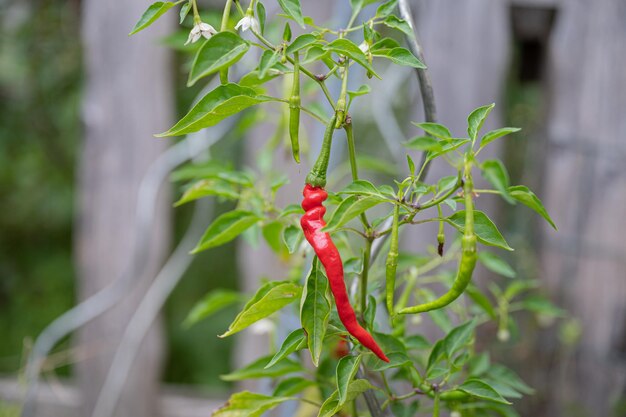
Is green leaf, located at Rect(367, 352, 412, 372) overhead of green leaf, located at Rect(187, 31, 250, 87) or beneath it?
beneath

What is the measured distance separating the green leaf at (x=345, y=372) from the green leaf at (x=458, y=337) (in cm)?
12

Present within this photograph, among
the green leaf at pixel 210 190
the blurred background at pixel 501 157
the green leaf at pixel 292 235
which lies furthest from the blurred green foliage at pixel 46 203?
the green leaf at pixel 292 235

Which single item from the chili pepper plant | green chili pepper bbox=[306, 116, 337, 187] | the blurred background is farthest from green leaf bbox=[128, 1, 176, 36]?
the blurred background

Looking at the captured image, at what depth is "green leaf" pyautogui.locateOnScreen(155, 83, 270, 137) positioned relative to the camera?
1.17 feet

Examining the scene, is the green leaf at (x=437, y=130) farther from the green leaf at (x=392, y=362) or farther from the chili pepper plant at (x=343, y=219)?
the green leaf at (x=392, y=362)

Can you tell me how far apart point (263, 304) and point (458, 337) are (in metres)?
0.18

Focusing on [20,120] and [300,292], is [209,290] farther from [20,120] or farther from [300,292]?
[300,292]

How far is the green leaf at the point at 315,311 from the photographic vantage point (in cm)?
37

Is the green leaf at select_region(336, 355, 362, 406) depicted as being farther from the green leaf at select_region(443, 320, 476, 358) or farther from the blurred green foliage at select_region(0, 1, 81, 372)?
the blurred green foliage at select_region(0, 1, 81, 372)

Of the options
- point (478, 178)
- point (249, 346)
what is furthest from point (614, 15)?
point (249, 346)

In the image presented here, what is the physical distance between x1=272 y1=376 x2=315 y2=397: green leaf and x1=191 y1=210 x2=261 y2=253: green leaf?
0.13 metres

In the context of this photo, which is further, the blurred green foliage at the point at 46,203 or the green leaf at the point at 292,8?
the blurred green foliage at the point at 46,203

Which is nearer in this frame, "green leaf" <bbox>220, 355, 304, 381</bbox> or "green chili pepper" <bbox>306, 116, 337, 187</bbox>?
"green chili pepper" <bbox>306, 116, 337, 187</bbox>

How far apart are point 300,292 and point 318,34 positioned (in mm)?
167
